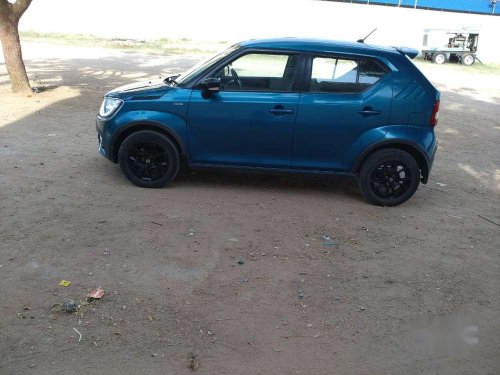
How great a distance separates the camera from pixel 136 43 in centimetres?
2733

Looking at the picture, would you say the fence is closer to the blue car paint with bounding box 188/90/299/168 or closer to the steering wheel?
the steering wheel

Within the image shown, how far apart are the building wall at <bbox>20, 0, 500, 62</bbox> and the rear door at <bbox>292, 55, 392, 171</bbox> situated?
25.9 metres

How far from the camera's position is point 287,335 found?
3.58 meters

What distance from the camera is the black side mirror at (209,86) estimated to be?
18.6ft

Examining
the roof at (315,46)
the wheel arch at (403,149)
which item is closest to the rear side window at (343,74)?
the roof at (315,46)

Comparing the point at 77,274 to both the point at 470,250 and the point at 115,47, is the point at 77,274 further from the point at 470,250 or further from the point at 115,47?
the point at 115,47

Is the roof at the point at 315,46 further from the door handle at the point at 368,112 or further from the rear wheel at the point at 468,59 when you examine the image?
the rear wheel at the point at 468,59

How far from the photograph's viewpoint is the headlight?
5867 mm

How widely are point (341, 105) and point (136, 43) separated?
77.9ft

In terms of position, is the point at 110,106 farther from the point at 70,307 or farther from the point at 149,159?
the point at 70,307

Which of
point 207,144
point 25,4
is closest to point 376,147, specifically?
point 207,144

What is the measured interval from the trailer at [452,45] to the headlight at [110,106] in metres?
24.9

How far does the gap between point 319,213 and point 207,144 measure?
1.48m

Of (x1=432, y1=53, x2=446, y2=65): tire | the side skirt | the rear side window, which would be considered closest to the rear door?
the rear side window
